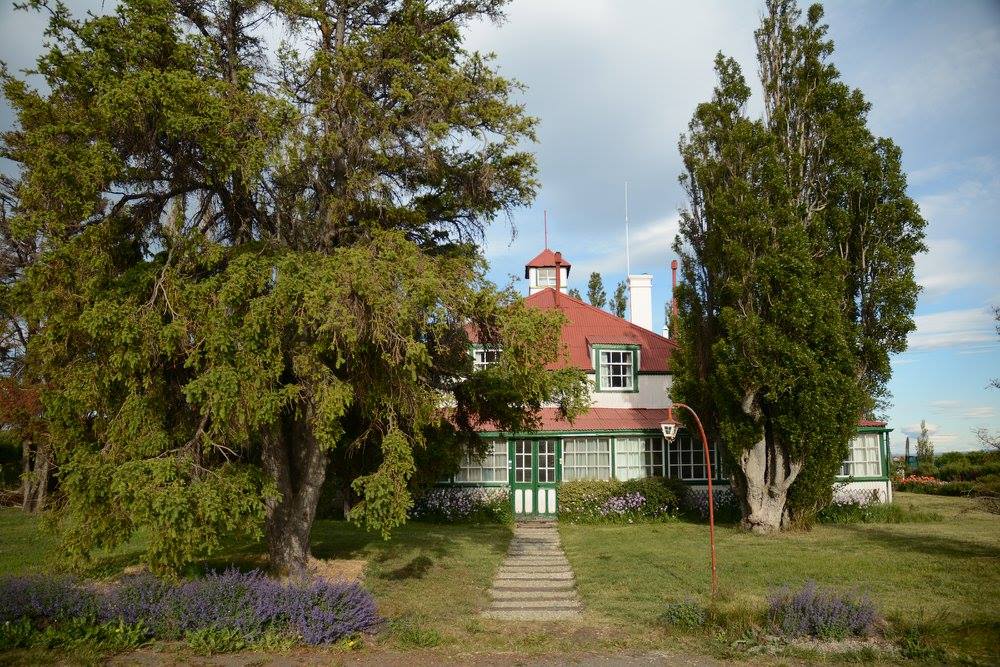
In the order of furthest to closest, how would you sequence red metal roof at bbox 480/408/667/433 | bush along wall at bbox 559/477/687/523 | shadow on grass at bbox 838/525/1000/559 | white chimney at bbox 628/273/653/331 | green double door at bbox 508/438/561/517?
white chimney at bbox 628/273/653/331, red metal roof at bbox 480/408/667/433, green double door at bbox 508/438/561/517, bush along wall at bbox 559/477/687/523, shadow on grass at bbox 838/525/1000/559

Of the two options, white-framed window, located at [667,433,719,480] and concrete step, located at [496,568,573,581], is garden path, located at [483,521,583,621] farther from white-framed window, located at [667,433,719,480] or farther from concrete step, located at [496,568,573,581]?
white-framed window, located at [667,433,719,480]

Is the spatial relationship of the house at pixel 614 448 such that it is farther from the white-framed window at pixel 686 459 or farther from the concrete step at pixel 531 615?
the concrete step at pixel 531 615

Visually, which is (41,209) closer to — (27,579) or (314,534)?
(27,579)

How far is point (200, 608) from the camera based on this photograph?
8008 millimetres

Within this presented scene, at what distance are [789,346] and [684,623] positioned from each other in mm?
9193

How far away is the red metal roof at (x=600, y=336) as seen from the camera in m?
22.5

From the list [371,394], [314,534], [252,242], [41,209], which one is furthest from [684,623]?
[314,534]

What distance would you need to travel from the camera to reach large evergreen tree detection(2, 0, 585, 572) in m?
8.78

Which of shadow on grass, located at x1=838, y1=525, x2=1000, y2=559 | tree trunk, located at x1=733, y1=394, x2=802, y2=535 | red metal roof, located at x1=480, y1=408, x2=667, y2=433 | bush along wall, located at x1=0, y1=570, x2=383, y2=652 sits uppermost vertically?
red metal roof, located at x1=480, y1=408, x2=667, y2=433

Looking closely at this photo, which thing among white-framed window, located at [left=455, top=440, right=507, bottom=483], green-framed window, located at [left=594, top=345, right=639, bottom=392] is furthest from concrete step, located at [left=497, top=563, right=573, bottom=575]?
green-framed window, located at [left=594, top=345, right=639, bottom=392]

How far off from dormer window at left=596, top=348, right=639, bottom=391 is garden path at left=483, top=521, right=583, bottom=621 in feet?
21.8

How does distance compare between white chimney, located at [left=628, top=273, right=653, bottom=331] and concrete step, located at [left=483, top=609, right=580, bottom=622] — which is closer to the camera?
concrete step, located at [left=483, top=609, right=580, bottom=622]

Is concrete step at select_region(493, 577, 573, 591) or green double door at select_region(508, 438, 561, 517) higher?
green double door at select_region(508, 438, 561, 517)

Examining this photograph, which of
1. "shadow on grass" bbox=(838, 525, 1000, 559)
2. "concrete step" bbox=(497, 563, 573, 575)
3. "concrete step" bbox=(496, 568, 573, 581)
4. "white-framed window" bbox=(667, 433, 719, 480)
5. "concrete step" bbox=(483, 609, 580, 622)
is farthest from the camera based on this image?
"white-framed window" bbox=(667, 433, 719, 480)
